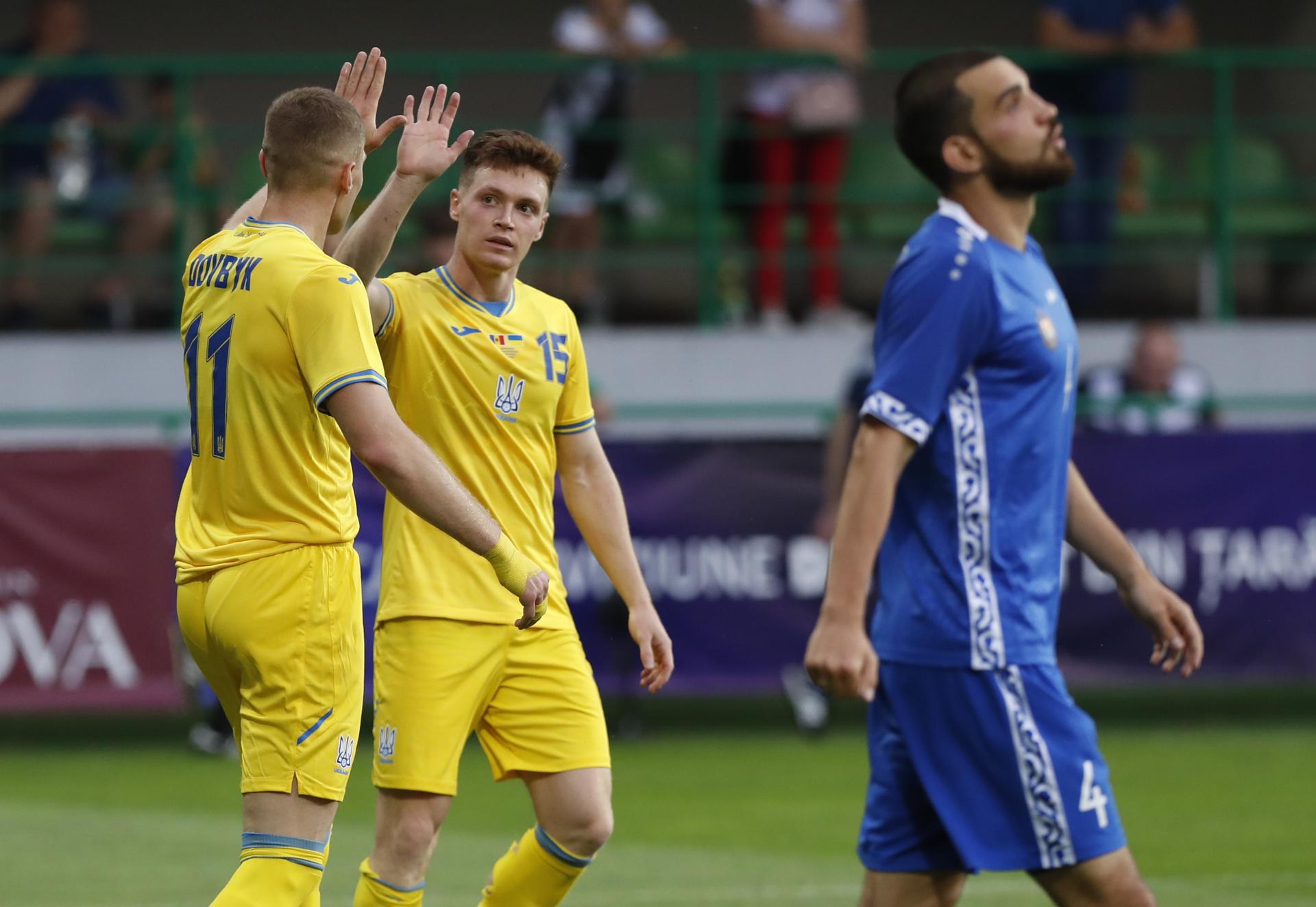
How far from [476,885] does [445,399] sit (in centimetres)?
278

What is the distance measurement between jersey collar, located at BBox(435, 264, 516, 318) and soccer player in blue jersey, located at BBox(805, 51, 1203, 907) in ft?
5.51

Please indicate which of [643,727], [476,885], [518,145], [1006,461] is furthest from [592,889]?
[643,727]

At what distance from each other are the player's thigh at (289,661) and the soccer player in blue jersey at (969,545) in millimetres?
1271

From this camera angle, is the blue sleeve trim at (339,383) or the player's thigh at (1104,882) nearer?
the player's thigh at (1104,882)

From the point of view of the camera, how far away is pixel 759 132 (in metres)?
14.0

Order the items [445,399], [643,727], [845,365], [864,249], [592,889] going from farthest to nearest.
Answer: [864,249], [845,365], [643,727], [592,889], [445,399]

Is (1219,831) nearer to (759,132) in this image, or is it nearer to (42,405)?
(759,132)

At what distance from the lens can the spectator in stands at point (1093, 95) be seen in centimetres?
1417

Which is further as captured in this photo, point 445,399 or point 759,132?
point 759,132

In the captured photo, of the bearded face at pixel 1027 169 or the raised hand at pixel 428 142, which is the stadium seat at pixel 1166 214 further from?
the bearded face at pixel 1027 169

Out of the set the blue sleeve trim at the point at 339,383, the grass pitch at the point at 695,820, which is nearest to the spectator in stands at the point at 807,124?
the grass pitch at the point at 695,820

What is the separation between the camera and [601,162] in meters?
14.1

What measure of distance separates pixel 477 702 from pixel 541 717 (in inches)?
7.7

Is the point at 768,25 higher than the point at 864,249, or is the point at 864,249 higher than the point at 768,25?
the point at 768,25
